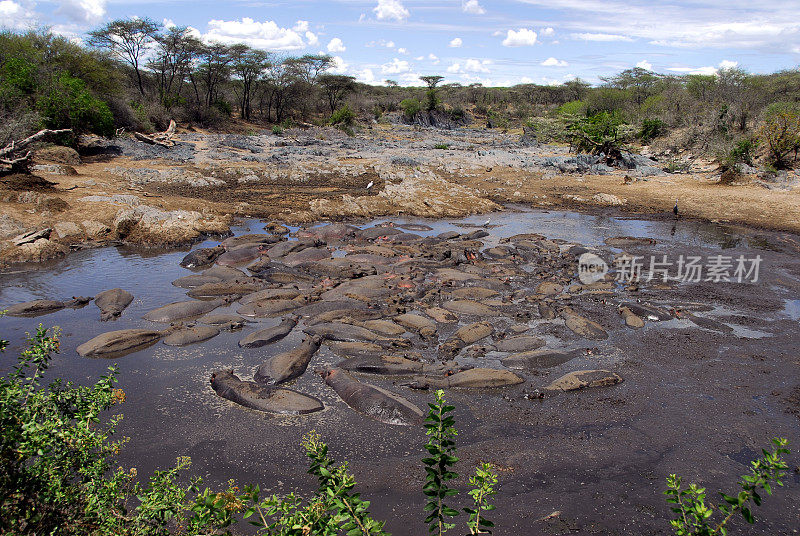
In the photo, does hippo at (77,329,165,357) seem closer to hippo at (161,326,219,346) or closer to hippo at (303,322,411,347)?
hippo at (161,326,219,346)

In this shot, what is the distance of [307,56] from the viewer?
69312 millimetres

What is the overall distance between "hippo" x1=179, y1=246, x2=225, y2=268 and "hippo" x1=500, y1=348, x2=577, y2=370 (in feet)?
37.3

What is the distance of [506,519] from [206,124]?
54.6 m

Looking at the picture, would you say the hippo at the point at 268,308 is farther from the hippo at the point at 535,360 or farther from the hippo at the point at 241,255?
the hippo at the point at 535,360

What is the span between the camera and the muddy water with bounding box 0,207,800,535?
7.18 metres

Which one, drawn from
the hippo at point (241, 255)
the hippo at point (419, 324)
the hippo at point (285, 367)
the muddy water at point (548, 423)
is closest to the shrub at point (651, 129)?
the muddy water at point (548, 423)

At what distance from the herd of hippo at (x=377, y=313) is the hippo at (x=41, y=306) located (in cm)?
4

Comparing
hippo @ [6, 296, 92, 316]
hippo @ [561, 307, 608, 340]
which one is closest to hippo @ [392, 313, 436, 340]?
hippo @ [561, 307, 608, 340]

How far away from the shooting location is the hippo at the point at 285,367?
10.1 m

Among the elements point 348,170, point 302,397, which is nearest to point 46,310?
point 302,397

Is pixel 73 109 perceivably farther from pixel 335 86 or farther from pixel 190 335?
pixel 335 86

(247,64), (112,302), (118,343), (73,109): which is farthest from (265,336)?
(247,64)

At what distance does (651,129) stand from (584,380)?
137 feet

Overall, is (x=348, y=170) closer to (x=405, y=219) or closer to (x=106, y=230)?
(x=405, y=219)
